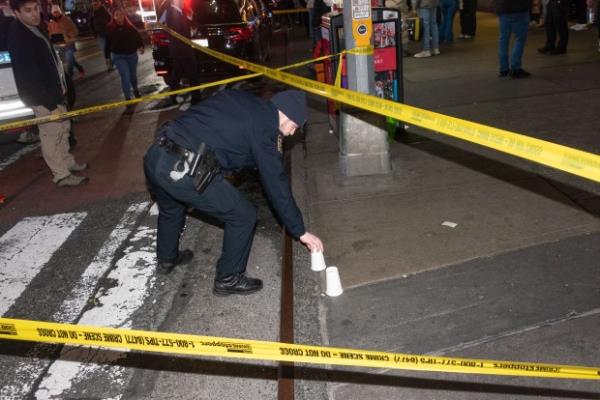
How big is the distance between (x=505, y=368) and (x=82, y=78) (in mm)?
15015

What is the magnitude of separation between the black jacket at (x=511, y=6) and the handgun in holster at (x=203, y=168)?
7.28 m

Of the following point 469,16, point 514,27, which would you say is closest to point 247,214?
point 514,27

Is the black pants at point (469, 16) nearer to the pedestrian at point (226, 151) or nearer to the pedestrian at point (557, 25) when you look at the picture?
the pedestrian at point (557, 25)

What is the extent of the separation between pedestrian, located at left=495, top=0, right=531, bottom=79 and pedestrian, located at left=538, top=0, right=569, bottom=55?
2115 millimetres

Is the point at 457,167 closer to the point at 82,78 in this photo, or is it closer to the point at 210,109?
the point at 210,109

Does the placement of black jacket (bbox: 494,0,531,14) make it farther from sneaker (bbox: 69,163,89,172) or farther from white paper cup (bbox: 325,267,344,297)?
white paper cup (bbox: 325,267,344,297)

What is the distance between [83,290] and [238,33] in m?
7.88

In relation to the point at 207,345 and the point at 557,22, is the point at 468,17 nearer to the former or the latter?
the point at 557,22

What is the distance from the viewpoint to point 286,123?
11.7ft

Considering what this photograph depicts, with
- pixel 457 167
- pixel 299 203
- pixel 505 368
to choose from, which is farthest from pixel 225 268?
pixel 457 167

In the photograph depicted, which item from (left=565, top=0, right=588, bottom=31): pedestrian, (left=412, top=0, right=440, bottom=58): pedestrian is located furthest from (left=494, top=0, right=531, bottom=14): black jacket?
(left=565, top=0, right=588, bottom=31): pedestrian

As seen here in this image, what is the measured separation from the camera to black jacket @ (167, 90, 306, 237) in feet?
11.5

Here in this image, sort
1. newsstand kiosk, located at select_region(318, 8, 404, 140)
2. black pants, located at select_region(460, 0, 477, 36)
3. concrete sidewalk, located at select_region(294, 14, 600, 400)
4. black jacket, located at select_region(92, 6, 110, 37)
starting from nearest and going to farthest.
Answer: concrete sidewalk, located at select_region(294, 14, 600, 400) → newsstand kiosk, located at select_region(318, 8, 404, 140) → black jacket, located at select_region(92, 6, 110, 37) → black pants, located at select_region(460, 0, 477, 36)

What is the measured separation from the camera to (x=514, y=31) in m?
9.25
